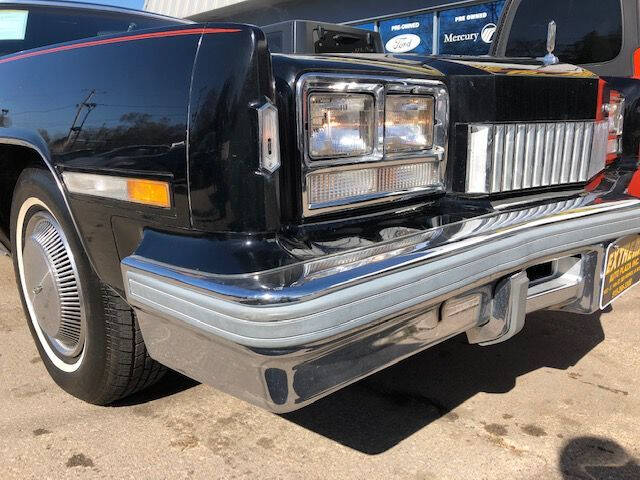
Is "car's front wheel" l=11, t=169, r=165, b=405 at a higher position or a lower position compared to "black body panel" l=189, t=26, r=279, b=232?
lower

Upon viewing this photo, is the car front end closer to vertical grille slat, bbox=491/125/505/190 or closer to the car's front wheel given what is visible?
vertical grille slat, bbox=491/125/505/190

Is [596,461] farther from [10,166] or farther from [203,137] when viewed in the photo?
[10,166]

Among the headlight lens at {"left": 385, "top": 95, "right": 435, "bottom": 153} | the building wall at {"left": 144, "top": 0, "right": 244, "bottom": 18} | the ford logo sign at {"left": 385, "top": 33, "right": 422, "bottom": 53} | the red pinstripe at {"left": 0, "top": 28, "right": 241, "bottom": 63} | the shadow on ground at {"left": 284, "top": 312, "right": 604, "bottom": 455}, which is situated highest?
the building wall at {"left": 144, "top": 0, "right": 244, "bottom": 18}

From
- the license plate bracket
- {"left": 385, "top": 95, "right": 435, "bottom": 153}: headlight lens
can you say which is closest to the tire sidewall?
{"left": 385, "top": 95, "right": 435, "bottom": 153}: headlight lens

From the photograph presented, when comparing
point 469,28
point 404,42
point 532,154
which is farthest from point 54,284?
point 404,42

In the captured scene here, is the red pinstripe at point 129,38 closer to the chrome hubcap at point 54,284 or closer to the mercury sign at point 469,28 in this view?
the chrome hubcap at point 54,284

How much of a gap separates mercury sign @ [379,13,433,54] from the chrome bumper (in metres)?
9.27

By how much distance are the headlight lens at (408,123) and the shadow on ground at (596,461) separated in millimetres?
1191

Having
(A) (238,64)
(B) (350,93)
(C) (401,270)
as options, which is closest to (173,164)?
(A) (238,64)

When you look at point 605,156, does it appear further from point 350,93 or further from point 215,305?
point 215,305

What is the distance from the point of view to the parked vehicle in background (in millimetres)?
1539

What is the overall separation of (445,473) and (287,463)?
0.53 meters

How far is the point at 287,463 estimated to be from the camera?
206cm

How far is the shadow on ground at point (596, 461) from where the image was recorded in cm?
200
